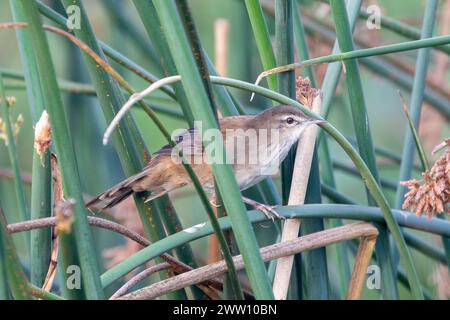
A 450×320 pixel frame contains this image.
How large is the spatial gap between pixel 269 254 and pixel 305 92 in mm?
461

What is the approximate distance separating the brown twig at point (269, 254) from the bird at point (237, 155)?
0.17m

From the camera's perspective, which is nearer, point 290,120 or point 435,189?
point 435,189

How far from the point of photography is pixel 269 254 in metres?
1.53

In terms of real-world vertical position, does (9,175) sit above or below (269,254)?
above

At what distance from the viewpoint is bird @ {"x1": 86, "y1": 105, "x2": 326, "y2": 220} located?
1833mm

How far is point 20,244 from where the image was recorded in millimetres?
3174

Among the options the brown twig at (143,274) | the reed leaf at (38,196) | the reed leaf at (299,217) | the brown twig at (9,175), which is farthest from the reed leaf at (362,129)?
the brown twig at (9,175)

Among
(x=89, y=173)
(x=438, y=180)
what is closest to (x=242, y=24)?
(x=89, y=173)

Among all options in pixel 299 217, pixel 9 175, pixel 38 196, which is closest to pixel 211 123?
pixel 299 217

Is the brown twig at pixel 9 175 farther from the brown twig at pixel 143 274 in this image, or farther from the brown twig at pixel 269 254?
the brown twig at pixel 269 254

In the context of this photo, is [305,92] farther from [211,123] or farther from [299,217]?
[211,123]

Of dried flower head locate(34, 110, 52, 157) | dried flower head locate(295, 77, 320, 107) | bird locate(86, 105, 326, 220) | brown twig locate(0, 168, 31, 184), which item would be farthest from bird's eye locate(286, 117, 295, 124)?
brown twig locate(0, 168, 31, 184)

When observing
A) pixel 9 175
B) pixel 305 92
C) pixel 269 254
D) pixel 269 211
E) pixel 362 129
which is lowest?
pixel 269 254

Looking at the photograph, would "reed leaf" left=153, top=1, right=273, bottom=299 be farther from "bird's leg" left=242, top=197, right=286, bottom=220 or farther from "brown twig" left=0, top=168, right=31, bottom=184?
"brown twig" left=0, top=168, right=31, bottom=184
